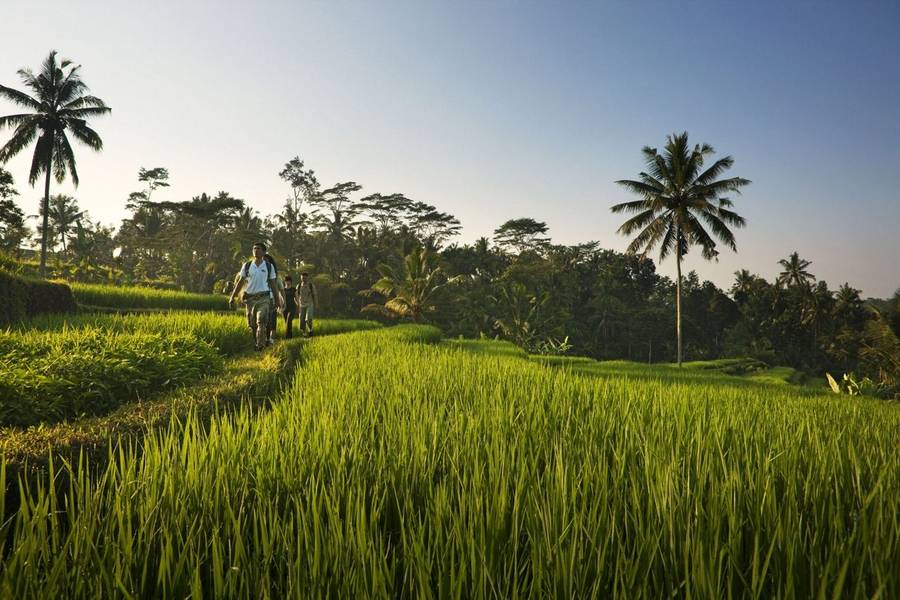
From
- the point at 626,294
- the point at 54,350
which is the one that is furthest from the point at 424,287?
the point at 626,294

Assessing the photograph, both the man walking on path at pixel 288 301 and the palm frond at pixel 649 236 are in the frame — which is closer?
the man walking on path at pixel 288 301

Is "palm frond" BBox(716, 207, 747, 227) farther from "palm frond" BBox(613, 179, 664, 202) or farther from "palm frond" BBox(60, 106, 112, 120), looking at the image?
"palm frond" BBox(60, 106, 112, 120)

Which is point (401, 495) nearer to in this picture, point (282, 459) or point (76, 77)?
point (282, 459)

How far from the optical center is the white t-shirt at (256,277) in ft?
26.3

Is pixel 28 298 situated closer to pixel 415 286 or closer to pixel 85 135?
pixel 415 286

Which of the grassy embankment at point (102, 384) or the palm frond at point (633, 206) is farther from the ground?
the palm frond at point (633, 206)

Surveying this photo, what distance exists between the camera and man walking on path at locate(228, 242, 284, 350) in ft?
26.2

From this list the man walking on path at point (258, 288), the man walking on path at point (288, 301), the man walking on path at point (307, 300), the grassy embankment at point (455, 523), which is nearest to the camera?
the grassy embankment at point (455, 523)

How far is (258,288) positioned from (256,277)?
195 millimetres

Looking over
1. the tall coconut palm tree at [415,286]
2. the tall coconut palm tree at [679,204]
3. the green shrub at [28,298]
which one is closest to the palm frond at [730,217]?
the tall coconut palm tree at [679,204]

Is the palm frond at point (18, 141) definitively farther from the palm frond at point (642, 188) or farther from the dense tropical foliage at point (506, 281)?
the palm frond at point (642, 188)

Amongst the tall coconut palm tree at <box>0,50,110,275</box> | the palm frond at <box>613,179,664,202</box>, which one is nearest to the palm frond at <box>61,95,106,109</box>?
the tall coconut palm tree at <box>0,50,110,275</box>

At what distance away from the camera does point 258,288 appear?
8078mm

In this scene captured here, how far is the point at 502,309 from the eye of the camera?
30672 mm
